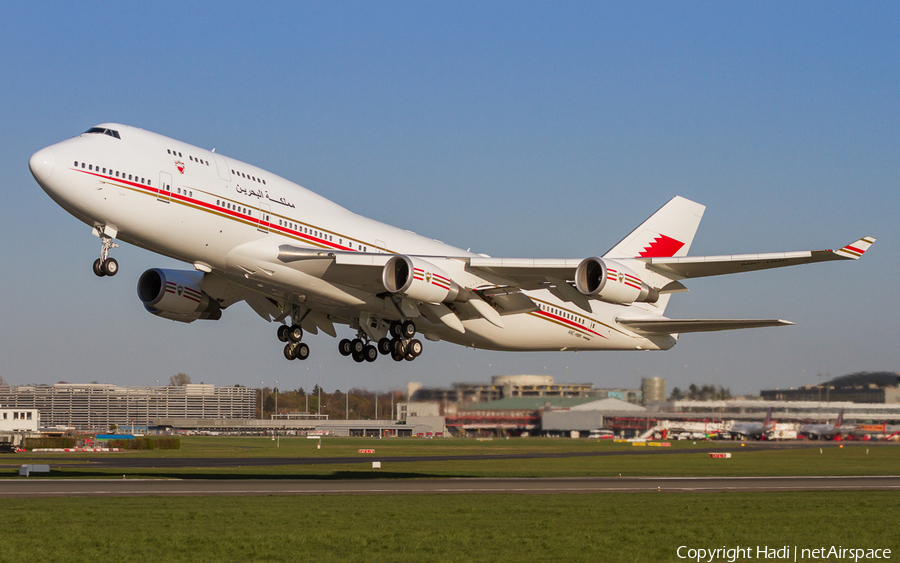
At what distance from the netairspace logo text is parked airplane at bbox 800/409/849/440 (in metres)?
69.5

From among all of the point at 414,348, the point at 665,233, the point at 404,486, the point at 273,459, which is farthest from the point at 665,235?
the point at 273,459

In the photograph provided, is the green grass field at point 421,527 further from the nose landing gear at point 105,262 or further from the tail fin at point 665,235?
the tail fin at point 665,235

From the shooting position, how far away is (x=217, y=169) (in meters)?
32.3

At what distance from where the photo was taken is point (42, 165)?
1121 inches

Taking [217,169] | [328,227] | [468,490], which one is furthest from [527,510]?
[217,169]

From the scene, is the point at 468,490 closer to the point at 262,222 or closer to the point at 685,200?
the point at 262,222

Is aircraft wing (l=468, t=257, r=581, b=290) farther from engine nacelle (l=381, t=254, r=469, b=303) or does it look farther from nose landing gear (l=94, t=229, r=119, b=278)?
nose landing gear (l=94, t=229, r=119, b=278)

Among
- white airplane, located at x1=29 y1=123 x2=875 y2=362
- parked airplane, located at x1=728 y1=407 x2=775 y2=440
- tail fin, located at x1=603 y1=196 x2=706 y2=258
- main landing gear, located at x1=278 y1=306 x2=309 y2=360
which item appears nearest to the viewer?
white airplane, located at x1=29 y1=123 x2=875 y2=362

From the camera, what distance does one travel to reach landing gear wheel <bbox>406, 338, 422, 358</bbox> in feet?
129

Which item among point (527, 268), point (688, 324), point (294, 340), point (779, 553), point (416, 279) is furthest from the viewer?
point (688, 324)

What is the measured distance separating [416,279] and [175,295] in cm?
1176

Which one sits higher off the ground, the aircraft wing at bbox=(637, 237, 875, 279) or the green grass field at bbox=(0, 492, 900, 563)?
the aircraft wing at bbox=(637, 237, 875, 279)

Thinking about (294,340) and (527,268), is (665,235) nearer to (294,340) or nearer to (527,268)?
(527,268)

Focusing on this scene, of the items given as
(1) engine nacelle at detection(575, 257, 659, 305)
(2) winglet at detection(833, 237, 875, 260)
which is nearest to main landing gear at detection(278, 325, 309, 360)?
(1) engine nacelle at detection(575, 257, 659, 305)
